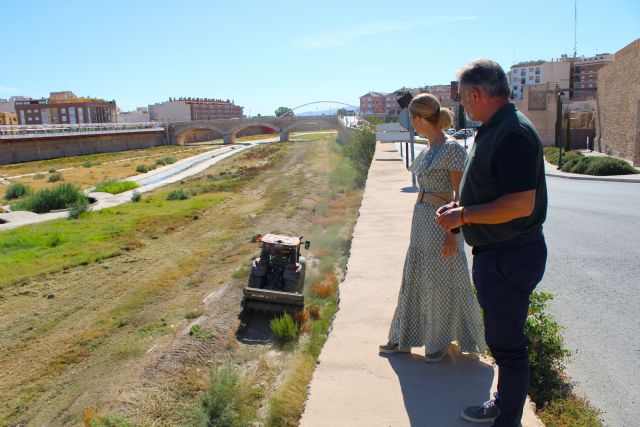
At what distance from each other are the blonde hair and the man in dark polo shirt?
2.53 feet

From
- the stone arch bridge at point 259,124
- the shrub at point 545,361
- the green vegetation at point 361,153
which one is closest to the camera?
the shrub at point 545,361

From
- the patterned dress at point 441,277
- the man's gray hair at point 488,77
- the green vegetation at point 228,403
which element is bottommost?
the green vegetation at point 228,403

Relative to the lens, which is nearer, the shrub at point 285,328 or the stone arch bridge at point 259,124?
the shrub at point 285,328

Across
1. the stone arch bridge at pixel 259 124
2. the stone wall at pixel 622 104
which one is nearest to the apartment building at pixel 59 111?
the stone arch bridge at pixel 259 124

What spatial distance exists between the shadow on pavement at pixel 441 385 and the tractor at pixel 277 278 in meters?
3.68

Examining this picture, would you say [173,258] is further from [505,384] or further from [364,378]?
[505,384]

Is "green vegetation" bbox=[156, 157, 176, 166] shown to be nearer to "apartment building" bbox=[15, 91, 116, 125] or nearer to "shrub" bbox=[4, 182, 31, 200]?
"shrub" bbox=[4, 182, 31, 200]

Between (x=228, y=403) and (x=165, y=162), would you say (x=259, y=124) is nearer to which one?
(x=165, y=162)

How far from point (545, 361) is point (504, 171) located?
1904 mm

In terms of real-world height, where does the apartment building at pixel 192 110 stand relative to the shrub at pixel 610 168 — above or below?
above

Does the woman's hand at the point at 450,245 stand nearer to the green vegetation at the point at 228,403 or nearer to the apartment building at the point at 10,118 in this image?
the green vegetation at the point at 228,403

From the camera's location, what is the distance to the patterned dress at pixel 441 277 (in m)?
3.27

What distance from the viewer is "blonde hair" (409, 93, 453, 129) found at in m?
3.30

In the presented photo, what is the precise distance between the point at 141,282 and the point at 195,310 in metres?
3.31
